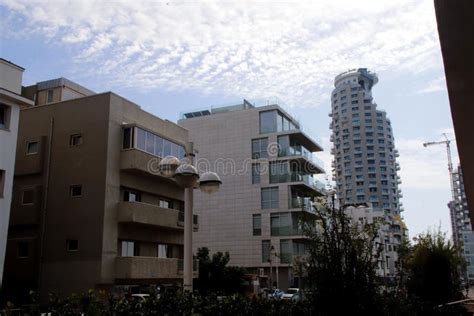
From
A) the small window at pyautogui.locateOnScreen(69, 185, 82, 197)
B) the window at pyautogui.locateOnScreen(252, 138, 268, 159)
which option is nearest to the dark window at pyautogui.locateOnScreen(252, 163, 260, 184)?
the window at pyautogui.locateOnScreen(252, 138, 268, 159)

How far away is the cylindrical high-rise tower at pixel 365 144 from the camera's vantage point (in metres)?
142

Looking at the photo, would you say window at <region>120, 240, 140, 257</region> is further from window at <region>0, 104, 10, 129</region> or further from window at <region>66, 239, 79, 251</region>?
window at <region>0, 104, 10, 129</region>

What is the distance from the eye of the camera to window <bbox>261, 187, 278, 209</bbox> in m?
54.5

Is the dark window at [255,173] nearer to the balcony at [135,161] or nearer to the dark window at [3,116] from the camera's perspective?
the balcony at [135,161]

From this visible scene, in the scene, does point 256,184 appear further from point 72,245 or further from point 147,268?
point 72,245

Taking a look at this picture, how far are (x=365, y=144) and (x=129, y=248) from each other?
121 metres

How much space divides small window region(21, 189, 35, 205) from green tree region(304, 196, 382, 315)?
22696mm

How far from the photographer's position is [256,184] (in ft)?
184

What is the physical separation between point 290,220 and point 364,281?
4362 centimetres

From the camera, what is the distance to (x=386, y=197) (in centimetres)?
14112

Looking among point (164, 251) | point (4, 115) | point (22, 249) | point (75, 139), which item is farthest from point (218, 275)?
point (4, 115)

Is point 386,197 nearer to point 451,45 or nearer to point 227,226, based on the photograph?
point 227,226

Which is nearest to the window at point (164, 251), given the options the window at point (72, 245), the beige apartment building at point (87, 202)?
the beige apartment building at point (87, 202)

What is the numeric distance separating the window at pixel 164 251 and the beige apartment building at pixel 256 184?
20.0 m
